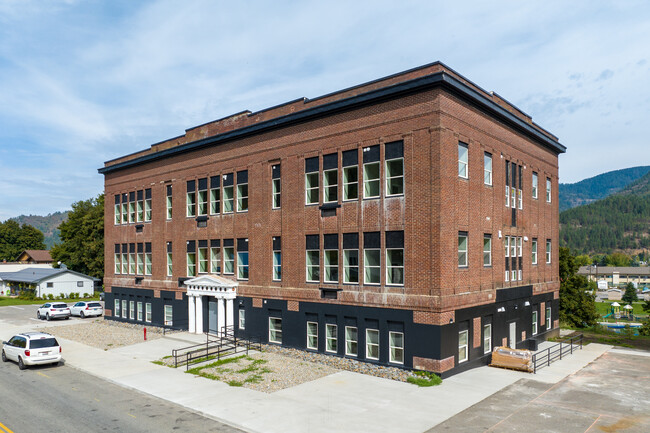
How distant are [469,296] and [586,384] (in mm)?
6580

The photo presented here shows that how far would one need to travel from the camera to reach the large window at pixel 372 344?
25688 mm

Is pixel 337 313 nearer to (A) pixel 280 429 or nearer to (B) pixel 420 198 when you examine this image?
(B) pixel 420 198

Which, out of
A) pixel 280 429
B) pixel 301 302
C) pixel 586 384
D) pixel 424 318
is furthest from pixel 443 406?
pixel 301 302

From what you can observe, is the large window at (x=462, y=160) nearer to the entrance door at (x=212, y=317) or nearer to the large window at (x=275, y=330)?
the large window at (x=275, y=330)

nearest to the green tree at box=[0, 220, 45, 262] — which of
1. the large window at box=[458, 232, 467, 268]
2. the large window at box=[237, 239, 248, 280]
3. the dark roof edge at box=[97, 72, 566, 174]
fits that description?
the dark roof edge at box=[97, 72, 566, 174]

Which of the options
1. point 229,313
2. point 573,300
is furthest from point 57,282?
point 573,300

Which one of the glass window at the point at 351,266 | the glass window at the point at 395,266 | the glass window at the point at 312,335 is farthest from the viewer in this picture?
the glass window at the point at 312,335

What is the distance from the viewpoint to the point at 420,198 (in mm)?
24344

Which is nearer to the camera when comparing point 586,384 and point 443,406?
point 443,406

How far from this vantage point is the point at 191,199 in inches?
1519

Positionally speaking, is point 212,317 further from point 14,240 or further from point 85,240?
point 14,240

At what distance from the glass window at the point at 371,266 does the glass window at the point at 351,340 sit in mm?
2875

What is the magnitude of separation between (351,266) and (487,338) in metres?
8.91

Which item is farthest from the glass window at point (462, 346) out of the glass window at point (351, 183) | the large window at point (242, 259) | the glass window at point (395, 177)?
the large window at point (242, 259)
